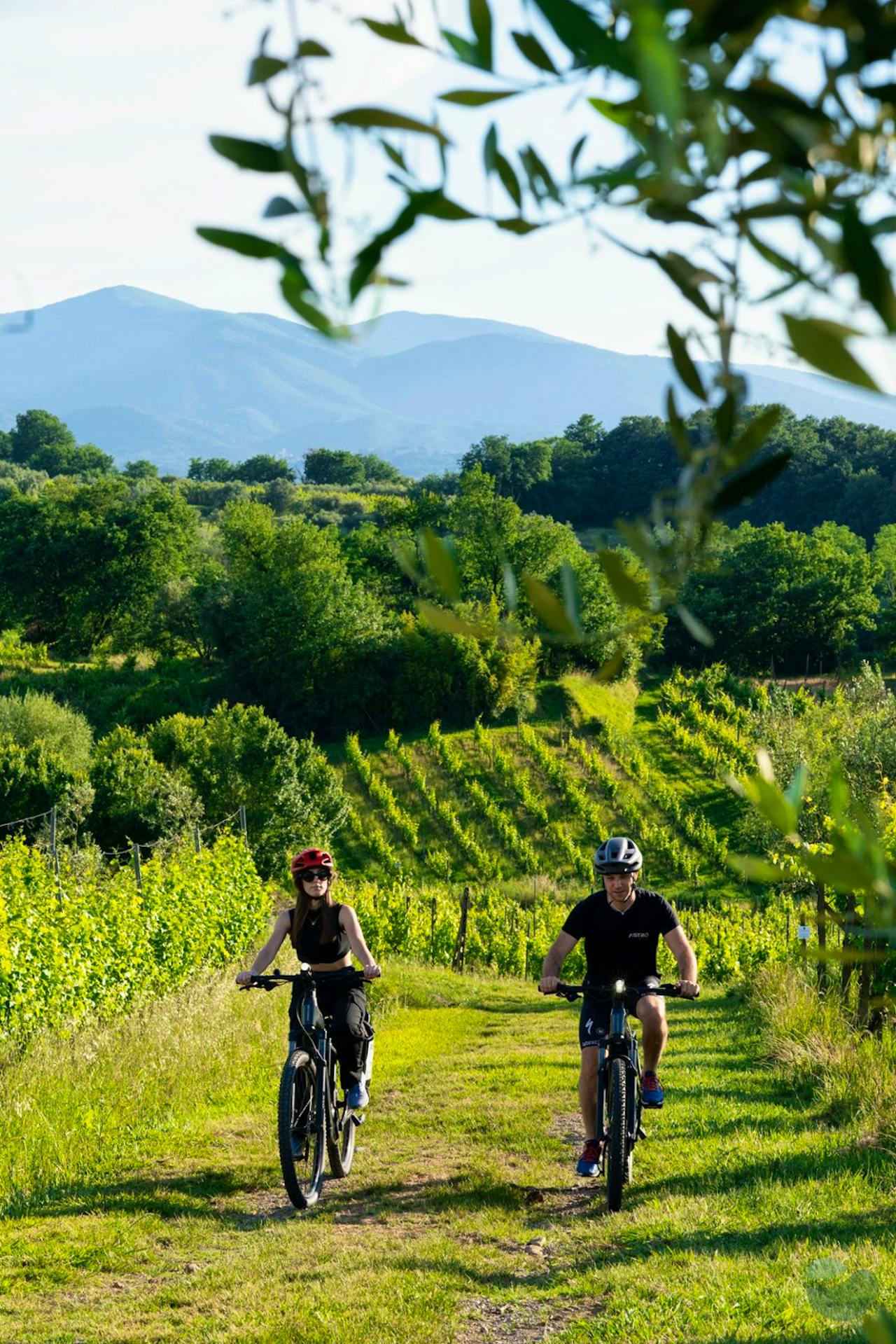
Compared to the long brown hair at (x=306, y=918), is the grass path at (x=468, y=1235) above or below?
below

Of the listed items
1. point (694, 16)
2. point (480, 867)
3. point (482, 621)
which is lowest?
point (480, 867)

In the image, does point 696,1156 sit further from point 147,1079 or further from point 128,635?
point 128,635

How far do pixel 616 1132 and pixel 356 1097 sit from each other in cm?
140

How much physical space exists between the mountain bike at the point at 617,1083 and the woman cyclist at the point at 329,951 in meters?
1.09

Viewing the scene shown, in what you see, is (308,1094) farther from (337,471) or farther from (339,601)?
(337,471)

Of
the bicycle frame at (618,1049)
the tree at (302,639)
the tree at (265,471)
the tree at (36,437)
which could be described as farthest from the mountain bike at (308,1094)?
the tree at (36,437)

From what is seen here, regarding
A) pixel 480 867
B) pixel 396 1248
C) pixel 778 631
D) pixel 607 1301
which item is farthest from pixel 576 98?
pixel 778 631

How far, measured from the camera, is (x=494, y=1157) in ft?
21.8

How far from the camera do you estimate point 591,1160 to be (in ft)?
18.3

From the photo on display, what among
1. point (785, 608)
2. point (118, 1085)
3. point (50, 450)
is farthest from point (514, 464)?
point (118, 1085)

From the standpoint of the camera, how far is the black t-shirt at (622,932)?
5.59m

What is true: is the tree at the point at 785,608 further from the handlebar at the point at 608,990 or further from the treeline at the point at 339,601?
the handlebar at the point at 608,990

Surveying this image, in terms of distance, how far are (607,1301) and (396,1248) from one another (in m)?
1.10

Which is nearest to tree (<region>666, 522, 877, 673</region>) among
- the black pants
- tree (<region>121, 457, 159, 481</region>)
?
the black pants
